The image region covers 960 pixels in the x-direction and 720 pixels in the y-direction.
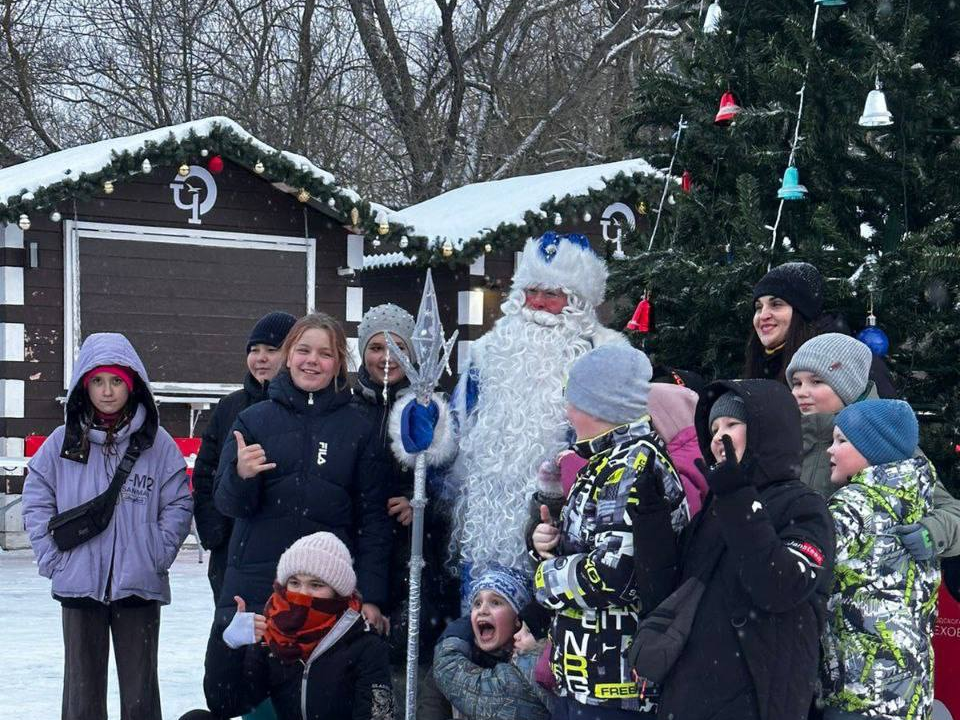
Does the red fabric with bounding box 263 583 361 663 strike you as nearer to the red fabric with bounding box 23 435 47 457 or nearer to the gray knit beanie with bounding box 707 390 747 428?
the gray knit beanie with bounding box 707 390 747 428

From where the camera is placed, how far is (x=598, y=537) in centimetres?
357

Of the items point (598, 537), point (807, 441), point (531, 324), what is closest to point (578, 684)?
point (598, 537)

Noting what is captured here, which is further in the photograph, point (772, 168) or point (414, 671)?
point (772, 168)

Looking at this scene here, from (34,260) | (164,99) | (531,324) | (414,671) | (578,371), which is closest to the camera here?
(578,371)

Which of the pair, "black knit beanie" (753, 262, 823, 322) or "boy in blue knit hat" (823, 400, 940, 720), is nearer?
"boy in blue knit hat" (823, 400, 940, 720)

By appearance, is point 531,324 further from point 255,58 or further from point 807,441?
point 255,58

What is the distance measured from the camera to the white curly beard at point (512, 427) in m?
4.79

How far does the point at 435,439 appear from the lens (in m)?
4.86

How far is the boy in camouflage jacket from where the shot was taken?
11.4 feet

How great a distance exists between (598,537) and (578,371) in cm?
47

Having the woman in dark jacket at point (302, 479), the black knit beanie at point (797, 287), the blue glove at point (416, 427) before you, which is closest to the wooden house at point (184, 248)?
the woman in dark jacket at point (302, 479)

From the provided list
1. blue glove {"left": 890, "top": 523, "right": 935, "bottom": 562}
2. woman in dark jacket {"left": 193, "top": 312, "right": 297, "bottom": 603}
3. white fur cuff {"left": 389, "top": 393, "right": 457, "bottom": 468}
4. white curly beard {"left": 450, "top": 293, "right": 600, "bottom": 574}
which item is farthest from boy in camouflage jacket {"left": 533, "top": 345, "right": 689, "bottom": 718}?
woman in dark jacket {"left": 193, "top": 312, "right": 297, "bottom": 603}

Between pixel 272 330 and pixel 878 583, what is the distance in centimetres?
274

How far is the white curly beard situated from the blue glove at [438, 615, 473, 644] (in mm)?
271
